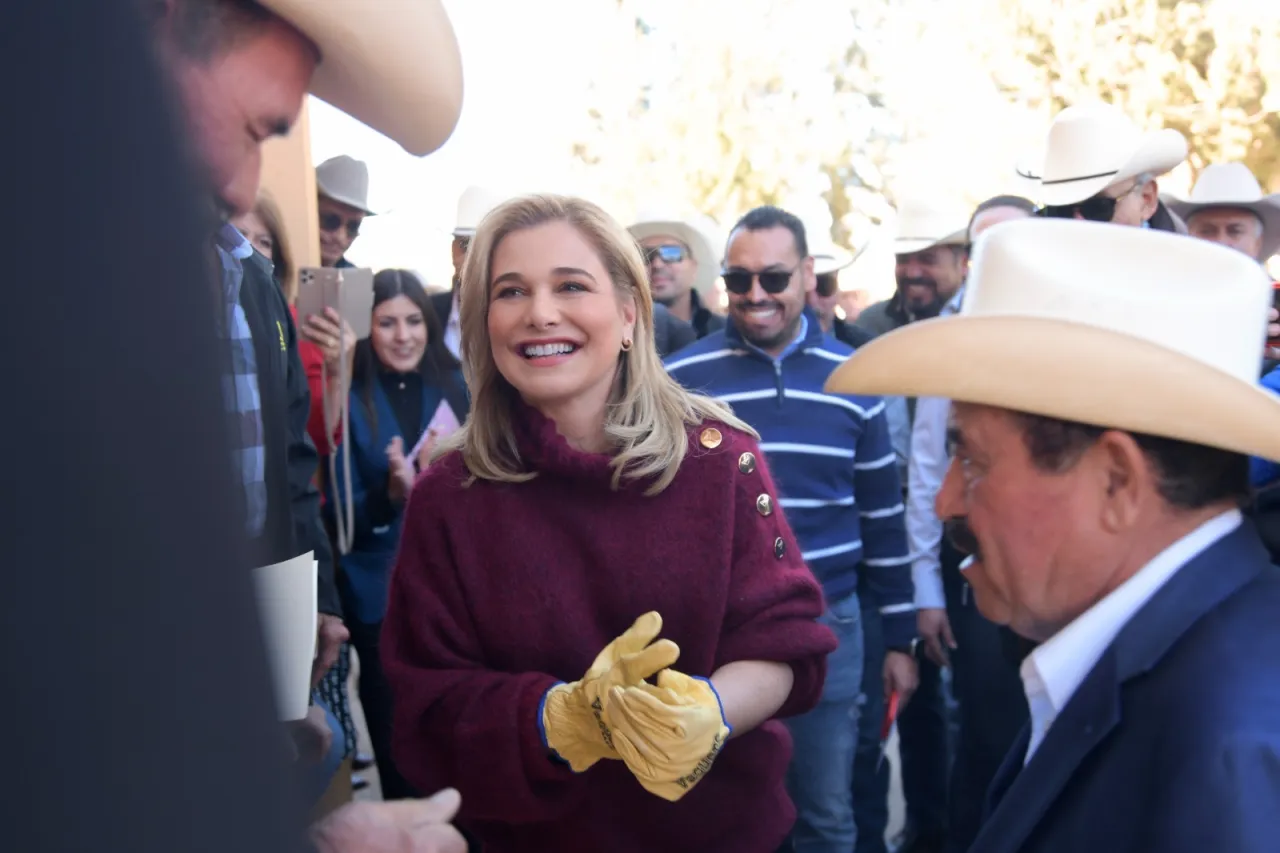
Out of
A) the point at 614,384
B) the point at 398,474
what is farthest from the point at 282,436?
the point at 398,474

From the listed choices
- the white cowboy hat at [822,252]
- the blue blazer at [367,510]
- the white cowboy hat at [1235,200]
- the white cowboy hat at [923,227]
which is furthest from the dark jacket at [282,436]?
the white cowboy hat at [1235,200]

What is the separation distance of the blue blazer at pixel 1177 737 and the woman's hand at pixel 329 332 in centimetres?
285

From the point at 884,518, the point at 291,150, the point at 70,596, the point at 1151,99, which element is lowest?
the point at 884,518

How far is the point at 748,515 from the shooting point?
2191 mm

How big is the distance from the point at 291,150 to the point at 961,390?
336 cm

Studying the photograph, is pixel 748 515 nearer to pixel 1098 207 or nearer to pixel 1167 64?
pixel 1098 207

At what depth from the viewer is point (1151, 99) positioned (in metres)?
13.0

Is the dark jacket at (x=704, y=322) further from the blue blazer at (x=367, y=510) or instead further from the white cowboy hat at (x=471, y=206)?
the blue blazer at (x=367, y=510)

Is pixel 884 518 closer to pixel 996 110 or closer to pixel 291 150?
pixel 291 150

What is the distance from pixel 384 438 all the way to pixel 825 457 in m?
1.55

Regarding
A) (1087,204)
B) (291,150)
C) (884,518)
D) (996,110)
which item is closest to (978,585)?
(884,518)

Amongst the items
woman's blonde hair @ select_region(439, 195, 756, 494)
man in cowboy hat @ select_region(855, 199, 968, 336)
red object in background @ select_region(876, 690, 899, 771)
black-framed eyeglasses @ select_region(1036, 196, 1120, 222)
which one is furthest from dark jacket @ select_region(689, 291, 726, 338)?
woman's blonde hair @ select_region(439, 195, 756, 494)

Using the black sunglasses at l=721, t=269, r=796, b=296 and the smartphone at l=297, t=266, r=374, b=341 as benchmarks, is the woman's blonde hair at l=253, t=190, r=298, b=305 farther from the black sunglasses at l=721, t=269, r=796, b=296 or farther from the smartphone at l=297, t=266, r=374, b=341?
the black sunglasses at l=721, t=269, r=796, b=296

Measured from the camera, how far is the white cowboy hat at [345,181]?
4.69 metres
